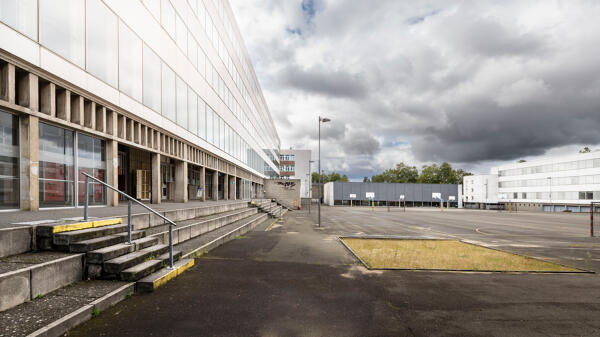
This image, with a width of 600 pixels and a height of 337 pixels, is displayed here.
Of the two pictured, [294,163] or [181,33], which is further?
[294,163]

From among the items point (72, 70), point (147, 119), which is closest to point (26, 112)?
point (72, 70)

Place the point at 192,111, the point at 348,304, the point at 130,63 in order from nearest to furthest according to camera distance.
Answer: the point at 348,304, the point at 130,63, the point at 192,111

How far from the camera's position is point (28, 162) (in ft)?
26.2

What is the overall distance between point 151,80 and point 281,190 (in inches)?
1226

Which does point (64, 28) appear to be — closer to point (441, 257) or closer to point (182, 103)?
point (182, 103)

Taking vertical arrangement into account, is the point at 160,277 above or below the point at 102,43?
below

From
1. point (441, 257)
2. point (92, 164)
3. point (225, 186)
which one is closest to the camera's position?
point (441, 257)

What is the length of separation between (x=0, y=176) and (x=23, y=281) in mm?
5604

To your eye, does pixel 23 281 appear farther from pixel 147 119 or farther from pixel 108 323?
pixel 147 119

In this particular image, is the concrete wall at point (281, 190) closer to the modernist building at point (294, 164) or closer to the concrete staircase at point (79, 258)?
the concrete staircase at point (79, 258)

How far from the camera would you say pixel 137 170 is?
1641 cm

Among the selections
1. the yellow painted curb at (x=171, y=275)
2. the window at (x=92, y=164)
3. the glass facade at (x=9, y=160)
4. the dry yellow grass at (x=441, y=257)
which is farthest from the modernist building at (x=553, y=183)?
the glass facade at (x=9, y=160)

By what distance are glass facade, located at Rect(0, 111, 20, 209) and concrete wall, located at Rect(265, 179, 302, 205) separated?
35.9 m

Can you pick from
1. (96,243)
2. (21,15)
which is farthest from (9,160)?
(96,243)
